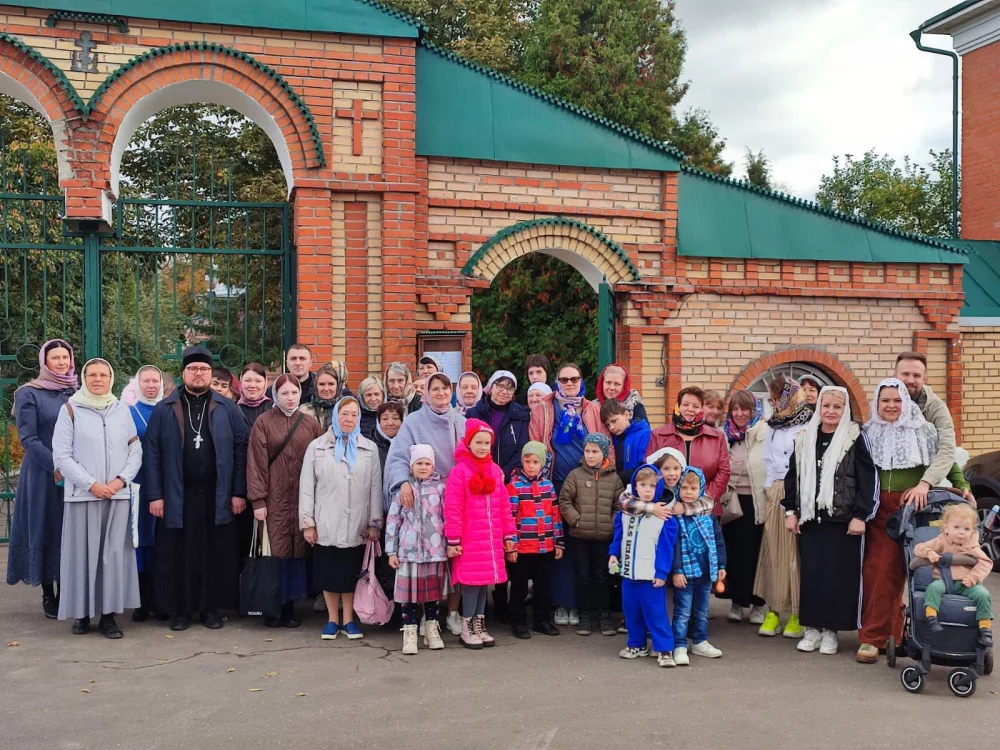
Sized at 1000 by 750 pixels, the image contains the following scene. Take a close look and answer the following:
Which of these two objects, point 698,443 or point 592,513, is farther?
point 698,443

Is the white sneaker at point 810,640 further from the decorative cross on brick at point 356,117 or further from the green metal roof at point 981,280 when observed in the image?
the green metal roof at point 981,280

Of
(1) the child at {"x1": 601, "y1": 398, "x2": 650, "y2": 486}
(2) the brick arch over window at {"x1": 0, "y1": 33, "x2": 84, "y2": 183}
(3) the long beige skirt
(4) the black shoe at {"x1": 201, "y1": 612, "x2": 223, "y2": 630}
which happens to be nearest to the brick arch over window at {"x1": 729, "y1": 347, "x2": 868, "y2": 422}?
(3) the long beige skirt

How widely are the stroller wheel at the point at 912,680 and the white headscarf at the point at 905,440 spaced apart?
3.82ft

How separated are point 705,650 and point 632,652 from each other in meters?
0.44

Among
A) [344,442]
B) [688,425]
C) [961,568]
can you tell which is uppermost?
[688,425]

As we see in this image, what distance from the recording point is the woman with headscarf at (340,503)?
5844mm

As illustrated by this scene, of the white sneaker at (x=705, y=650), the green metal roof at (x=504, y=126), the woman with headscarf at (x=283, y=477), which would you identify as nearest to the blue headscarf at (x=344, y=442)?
the woman with headscarf at (x=283, y=477)

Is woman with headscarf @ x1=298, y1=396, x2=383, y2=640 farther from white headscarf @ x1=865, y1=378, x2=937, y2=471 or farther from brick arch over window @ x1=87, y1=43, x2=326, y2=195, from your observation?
brick arch over window @ x1=87, y1=43, x2=326, y2=195

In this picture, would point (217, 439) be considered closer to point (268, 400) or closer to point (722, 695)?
point (268, 400)

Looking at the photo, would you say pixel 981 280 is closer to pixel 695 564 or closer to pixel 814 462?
pixel 814 462

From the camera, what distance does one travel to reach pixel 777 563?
20.1 ft

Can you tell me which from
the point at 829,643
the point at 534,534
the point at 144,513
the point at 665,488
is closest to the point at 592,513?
the point at 534,534

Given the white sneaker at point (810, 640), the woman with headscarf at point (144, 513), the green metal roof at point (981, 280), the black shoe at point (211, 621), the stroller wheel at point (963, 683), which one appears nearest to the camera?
the stroller wheel at point (963, 683)

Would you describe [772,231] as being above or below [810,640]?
above
